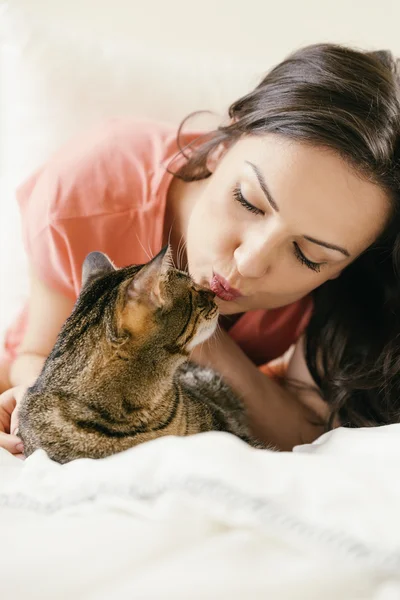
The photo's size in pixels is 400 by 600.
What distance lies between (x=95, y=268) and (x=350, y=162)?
410 millimetres

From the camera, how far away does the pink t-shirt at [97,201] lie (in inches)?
41.8

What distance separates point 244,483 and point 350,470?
0.45 ft

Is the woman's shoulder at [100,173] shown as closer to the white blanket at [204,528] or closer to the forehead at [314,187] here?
the forehead at [314,187]

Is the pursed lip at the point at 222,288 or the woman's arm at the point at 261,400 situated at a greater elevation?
the pursed lip at the point at 222,288

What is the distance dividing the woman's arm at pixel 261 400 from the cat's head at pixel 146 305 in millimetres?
283

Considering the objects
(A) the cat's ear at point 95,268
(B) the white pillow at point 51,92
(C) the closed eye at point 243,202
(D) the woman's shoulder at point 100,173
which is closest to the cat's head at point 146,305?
(A) the cat's ear at point 95,268

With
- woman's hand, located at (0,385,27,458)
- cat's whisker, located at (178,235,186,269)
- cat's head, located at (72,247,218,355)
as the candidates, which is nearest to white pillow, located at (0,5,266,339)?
woman's hand, located at (0,385,27,458)

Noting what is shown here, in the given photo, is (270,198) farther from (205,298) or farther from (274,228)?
(205,298)

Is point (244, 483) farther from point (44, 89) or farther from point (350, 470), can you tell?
point (44, 89)

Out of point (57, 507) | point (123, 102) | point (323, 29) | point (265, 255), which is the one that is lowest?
point (57, 507)

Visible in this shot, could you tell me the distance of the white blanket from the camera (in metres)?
0.50

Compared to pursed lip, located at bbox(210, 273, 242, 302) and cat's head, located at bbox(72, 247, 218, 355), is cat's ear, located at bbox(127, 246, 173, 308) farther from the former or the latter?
pursed lip, located at bbox(210, 273, 242, 302)

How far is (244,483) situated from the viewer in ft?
1.83

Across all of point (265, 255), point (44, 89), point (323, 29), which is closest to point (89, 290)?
point (265, 255)
